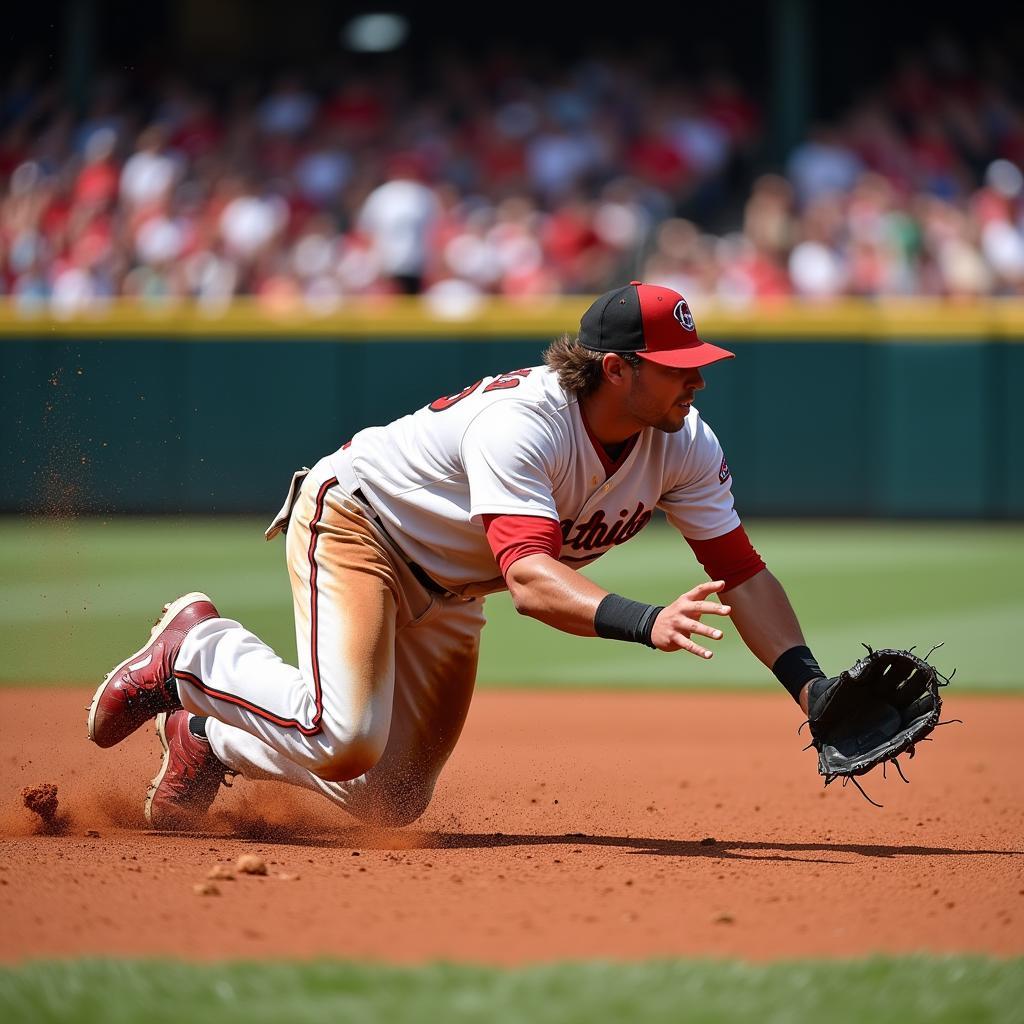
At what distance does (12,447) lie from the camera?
36.4 feet

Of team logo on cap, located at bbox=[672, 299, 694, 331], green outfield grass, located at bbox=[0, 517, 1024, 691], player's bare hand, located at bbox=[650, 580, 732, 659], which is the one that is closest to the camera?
player's bare hand, located at bbox=[650, 580, 732, 659]

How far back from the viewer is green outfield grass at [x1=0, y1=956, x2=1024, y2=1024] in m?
2.61

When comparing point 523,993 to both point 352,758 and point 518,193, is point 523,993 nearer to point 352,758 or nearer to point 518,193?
point 352,758

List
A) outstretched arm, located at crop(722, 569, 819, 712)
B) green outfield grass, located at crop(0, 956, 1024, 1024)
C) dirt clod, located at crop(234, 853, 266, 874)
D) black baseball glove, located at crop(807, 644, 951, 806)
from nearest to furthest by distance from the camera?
green outfield grass, located at crop(0, 956, 1024, 1024)
dirt clod, located at crop(234, 853, 266, 874)
black baseball glove, located at crop(807, 644, 951, 806)
outstretched arm, located at crop(722, 569, 819, 712)

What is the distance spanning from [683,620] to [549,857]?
0.86m

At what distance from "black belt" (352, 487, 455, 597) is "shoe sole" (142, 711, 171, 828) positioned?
824 mm

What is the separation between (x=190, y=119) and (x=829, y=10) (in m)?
6.88

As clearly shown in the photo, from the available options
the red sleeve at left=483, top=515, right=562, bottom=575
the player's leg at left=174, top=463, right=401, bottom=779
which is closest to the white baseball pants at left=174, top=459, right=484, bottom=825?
the player's leg at left=174, top=463, right=401, bottom=779

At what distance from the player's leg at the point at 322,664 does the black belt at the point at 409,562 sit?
3 cm

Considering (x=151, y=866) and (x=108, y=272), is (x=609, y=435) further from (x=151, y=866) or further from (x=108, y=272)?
(x=108, y=272)

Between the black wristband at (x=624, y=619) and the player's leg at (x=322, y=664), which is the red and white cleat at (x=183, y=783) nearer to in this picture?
the player's leg at (x=322, y=664)

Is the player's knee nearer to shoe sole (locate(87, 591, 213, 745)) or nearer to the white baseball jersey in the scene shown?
the white baseball jersey

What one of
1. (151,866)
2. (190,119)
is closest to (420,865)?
(151,866)

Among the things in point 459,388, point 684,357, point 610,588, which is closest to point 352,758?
point 684,357
